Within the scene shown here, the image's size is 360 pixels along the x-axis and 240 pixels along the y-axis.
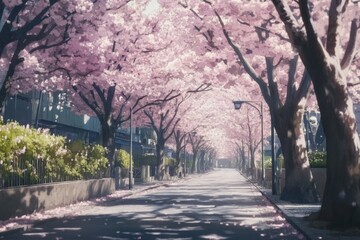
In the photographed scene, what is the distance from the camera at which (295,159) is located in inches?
897

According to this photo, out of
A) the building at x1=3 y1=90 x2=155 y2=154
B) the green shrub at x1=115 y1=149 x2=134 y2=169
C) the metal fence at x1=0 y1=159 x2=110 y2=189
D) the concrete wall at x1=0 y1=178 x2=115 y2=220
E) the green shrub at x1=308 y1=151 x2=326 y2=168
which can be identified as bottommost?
the concrete wall at x1=0 y1=178 x2=115 y2=220

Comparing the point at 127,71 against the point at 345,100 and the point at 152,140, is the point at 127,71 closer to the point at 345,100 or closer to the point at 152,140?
the point at 345,100

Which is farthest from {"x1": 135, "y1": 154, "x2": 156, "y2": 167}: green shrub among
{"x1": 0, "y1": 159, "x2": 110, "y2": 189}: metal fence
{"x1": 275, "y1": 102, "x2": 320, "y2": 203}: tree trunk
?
{"x1": 0, "y1": 159, "x2": 110, "y2": 189}: metal fence

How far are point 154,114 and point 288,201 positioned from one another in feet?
100

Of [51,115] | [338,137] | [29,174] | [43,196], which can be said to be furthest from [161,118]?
[338,137]

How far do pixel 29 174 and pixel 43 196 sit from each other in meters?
1.21

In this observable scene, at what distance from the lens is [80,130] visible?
168ft

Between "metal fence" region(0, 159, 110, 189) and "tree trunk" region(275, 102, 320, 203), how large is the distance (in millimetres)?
9313

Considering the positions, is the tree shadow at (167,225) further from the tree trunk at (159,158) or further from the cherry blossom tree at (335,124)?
the tree trunk at (159,158)

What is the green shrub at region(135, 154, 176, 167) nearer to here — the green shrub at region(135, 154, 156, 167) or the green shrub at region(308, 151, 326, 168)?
the green shrub at region(135, 154, 156, 167)

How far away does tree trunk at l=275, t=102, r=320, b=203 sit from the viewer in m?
22.4

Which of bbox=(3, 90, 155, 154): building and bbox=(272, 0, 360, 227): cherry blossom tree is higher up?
bbox=(3, 90, 155, 154): building

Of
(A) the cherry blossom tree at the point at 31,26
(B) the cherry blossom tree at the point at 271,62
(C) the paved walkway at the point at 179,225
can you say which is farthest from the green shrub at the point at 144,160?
(C) the paved walkway at the point at 179,225

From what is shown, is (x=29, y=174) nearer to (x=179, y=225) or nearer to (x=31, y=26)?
(x=31, y=26)
